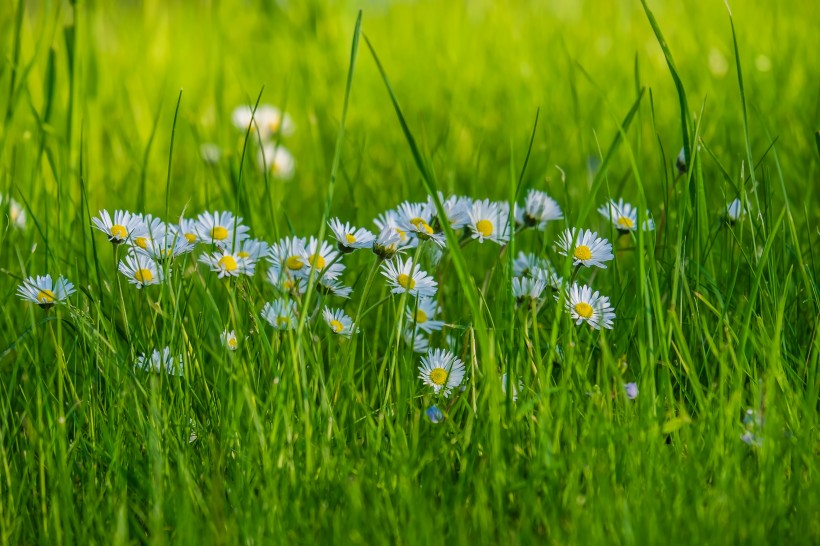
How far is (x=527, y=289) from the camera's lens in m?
1.61

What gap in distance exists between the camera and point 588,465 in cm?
124

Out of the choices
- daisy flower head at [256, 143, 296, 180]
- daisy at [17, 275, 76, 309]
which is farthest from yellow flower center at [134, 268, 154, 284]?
daisy flower head at [256, 143, 296, 180]

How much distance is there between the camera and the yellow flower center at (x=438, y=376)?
1.49 m

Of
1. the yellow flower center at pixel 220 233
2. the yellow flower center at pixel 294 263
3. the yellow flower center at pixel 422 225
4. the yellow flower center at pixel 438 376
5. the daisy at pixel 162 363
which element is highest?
the yellow flower center at pixel 220 233

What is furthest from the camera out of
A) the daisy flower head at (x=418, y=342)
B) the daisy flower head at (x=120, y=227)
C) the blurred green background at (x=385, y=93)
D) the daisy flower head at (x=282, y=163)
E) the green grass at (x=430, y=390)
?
the daisy flower head at (x=282, y=163)

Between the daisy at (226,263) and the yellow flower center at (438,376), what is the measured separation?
1.14 feet

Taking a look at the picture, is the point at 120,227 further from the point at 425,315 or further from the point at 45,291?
the point at 425,315

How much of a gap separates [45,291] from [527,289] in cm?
81

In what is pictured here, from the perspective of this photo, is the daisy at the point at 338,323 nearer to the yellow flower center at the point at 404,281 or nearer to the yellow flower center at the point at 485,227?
the yellow flower center at the point at 404,281

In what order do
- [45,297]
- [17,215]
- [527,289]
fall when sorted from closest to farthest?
[45,297] → [527,289] → [17,215]

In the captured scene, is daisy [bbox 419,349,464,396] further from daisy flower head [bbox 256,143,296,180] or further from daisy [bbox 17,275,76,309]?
daisy flower head [bbox 256,143,296,180]

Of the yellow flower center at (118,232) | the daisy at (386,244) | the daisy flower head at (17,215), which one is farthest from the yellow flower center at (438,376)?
the daisy flower head at (17,215)

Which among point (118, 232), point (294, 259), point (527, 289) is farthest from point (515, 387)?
point (118, 232)

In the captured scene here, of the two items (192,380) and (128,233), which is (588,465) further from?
(128,233)
